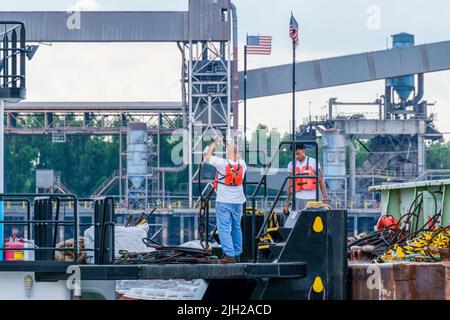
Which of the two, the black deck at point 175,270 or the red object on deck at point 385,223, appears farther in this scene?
the red object on deck at point 385,223

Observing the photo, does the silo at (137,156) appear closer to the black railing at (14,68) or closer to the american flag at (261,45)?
the american flag at (261,45)

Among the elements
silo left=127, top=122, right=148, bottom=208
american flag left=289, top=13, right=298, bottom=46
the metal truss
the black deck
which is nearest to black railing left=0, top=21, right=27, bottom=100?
the black deck

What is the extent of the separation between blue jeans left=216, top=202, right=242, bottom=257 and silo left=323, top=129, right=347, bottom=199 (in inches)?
2486

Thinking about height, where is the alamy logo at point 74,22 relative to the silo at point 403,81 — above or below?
above

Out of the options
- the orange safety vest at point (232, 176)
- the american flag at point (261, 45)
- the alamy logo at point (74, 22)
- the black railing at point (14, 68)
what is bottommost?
the orange safety vest at point (232, 176)

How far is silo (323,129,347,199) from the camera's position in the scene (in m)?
78.4

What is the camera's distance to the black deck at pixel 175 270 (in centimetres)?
1402

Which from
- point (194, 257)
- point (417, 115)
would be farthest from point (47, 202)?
point (417, 115)

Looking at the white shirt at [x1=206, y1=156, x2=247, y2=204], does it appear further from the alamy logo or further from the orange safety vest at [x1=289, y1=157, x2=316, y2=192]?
the alamy logo

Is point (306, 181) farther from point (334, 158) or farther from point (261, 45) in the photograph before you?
point (334, 158)

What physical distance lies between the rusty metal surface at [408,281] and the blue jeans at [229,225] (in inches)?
69.6

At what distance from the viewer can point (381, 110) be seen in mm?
83250

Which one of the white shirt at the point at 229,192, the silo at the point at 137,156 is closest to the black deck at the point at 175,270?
the white shirt at the point at 229,192

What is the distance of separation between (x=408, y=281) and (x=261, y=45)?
38.8 meters
